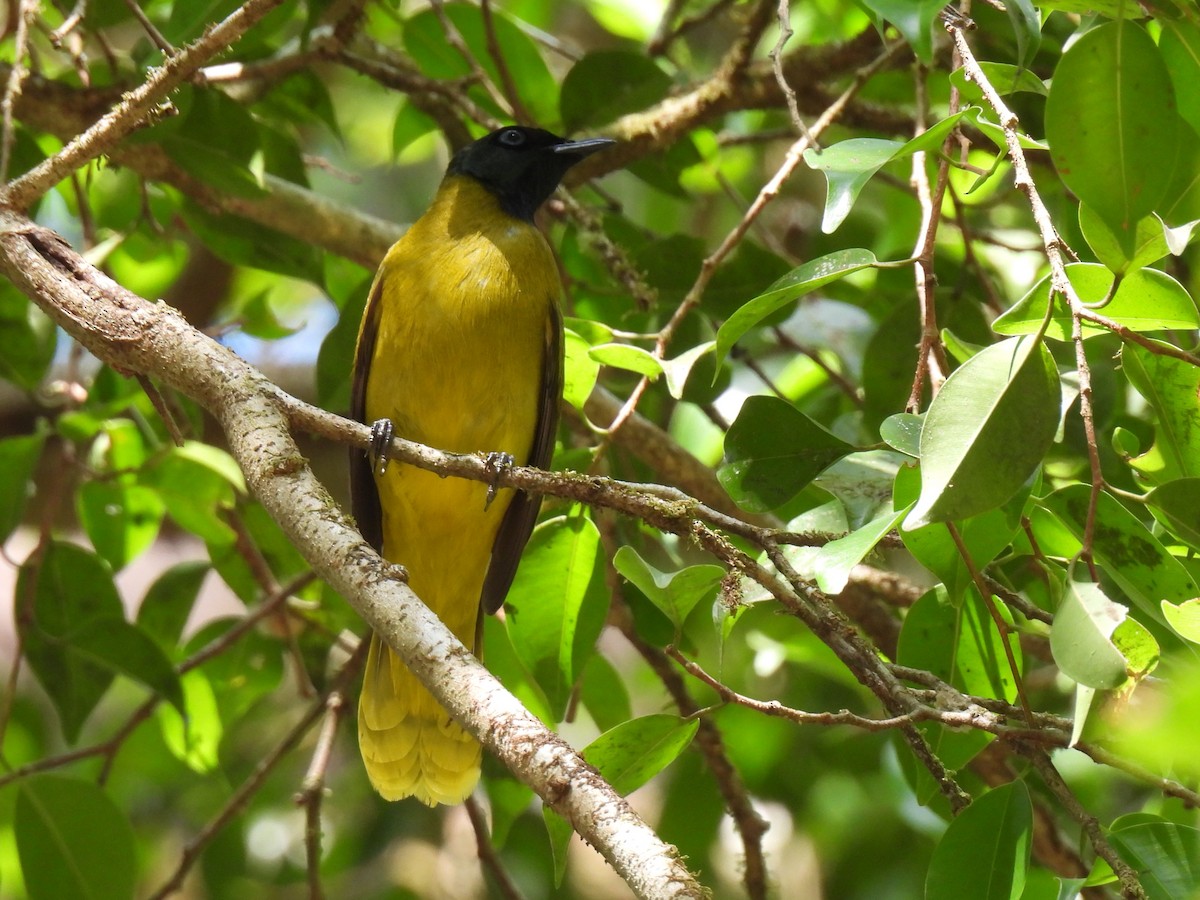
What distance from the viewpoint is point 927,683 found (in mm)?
1853

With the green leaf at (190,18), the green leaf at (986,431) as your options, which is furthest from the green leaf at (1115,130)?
the green leaf at (190,18)

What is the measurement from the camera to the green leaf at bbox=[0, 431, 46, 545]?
307cm

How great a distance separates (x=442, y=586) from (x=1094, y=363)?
1875 millimetres

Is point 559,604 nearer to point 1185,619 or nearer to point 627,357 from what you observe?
point 627,357

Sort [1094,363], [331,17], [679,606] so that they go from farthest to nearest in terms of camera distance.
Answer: [331,17], [1094,363], [679,606]

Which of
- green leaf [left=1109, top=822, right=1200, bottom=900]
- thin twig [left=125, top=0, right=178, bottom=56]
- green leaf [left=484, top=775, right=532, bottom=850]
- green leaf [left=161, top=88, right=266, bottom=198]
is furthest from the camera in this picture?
green leaf [left=484, top=775, right=532, bottom=850]

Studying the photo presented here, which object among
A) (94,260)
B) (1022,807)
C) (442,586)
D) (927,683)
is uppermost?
(94,260)

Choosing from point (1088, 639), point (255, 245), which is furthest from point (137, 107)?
point (1088, 639)

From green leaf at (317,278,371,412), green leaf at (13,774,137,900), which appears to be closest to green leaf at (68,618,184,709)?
green leaf at (13,774,137,900)

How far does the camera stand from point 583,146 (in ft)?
11.9

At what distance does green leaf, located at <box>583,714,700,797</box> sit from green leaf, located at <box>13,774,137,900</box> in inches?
56.4

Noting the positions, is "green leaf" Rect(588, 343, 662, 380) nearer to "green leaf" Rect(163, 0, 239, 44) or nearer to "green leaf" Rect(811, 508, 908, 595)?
"green leaf" Rect(811, 508, 908, 595)

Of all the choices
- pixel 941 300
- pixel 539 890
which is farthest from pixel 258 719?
pixel 941 300

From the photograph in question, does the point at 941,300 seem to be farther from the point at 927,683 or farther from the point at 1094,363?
the point at 927,683
